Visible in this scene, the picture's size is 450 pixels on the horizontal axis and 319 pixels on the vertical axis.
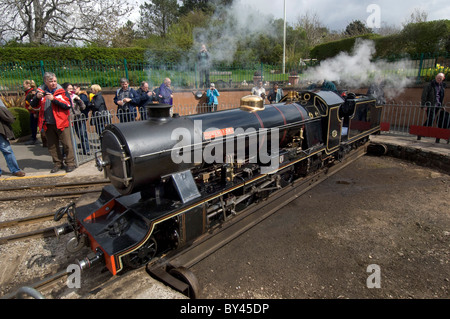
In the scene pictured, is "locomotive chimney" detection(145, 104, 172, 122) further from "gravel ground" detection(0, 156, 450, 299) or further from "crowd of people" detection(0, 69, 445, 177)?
"crowd of people" detection(0, 69, 445, 177)

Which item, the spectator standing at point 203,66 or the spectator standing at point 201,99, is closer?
the spectator standing at point 201,99

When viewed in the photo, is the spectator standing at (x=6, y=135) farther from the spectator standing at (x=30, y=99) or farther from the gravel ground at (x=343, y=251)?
the gravel ground at (x=343, y=251)

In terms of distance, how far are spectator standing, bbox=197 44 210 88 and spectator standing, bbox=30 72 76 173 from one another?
25.9ft

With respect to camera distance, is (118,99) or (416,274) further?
(118,99)

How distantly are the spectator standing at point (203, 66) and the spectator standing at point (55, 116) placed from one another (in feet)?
25.9

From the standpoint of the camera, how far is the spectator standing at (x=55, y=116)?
649cm

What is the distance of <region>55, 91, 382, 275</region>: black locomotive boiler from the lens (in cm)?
332

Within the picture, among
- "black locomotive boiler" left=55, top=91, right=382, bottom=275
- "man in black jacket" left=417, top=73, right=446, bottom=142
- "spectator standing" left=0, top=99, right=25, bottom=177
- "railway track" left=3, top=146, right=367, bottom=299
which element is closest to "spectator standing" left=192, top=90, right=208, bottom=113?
"spectator standing" left=0, top=99, right=25, bottom=177

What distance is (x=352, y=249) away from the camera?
4207 mm

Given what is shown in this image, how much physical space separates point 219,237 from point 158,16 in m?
44.9

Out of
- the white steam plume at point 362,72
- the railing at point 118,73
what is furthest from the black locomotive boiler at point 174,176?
the railing at point 118,73
